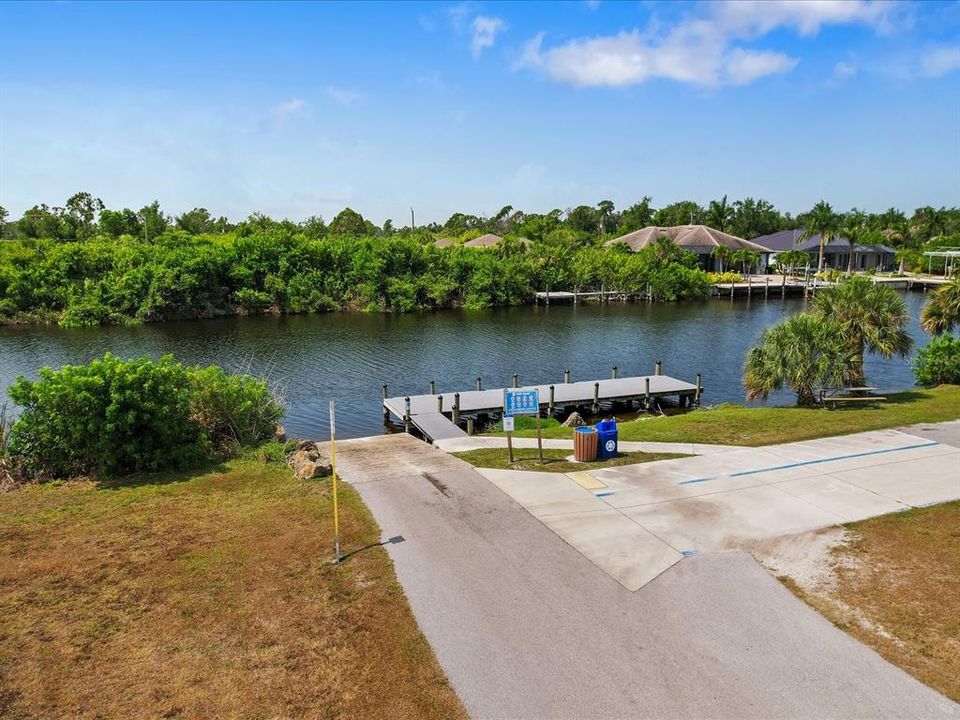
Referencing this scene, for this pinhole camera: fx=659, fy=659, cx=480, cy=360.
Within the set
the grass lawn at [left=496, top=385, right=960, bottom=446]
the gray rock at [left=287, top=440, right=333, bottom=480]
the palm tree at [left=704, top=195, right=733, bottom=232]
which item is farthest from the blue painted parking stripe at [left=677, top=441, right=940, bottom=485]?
the palm tree at [left=704, top=195, right=733, bottom=232]

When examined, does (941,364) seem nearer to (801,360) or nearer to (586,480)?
(801,360)

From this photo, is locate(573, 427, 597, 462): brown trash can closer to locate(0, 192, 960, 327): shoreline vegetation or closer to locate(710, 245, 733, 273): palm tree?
locate(0, 192, 960, 327): shoreline vegetation

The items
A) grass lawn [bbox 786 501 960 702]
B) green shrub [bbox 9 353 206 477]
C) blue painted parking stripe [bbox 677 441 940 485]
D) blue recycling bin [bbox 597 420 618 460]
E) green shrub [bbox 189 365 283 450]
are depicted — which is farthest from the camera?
green shrub [bbox 189 365 283 450]

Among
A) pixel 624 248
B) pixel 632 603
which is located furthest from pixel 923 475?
pixel 624 248

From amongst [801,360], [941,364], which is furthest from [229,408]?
[941,364]

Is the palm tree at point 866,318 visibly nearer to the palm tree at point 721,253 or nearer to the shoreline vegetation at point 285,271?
the shoreline vegetation at point 285,271

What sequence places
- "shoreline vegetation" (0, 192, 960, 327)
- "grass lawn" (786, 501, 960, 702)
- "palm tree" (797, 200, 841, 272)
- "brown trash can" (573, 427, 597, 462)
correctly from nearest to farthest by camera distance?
"grass lawn" (786, 501, 960, 702), "brown trash can" (573, 427, 597, 462), "shoreline vegetation" (0, 192, 960, 327), "palm tree" (797, 200, 841, 272)
